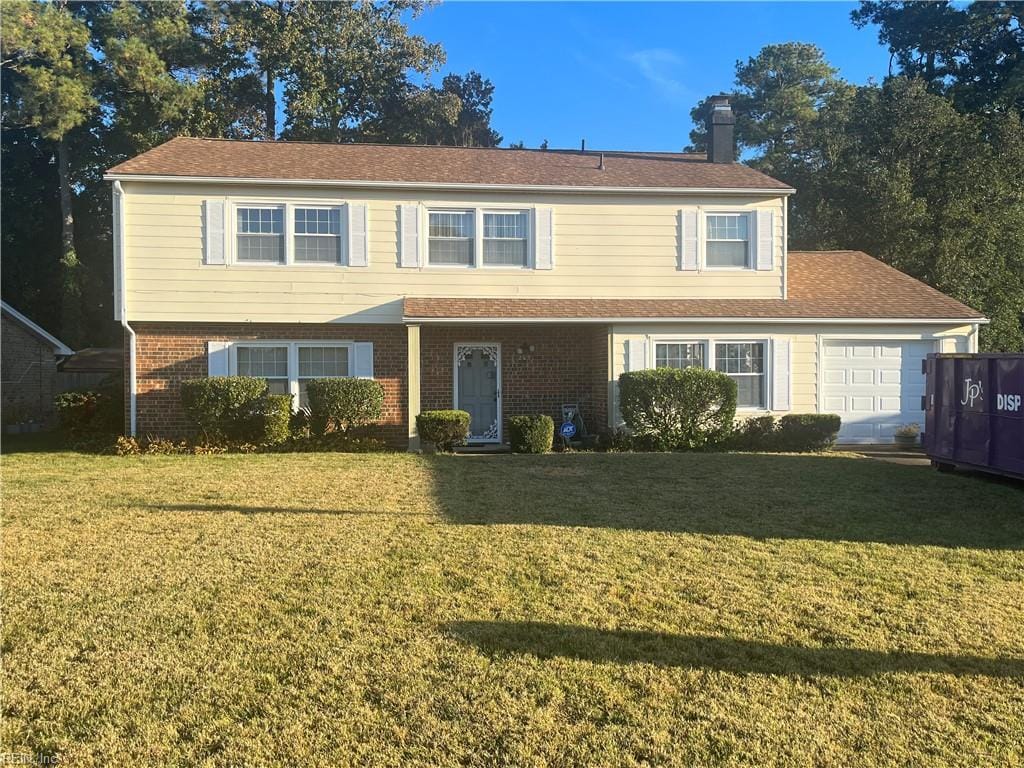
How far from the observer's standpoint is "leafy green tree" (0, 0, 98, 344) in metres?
24.1

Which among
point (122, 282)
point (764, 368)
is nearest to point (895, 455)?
point (764, 368)

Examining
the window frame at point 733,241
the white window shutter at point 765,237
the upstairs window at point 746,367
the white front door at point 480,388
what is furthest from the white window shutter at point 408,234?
the white window shutter at point 765,237

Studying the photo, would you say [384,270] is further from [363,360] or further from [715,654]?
[715,654]

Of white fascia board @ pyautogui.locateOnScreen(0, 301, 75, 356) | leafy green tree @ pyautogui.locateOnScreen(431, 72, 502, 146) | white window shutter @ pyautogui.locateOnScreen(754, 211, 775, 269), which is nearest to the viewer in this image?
white window shutter @ pyautogui.locateOnScreen(754, 211, 775, 269)

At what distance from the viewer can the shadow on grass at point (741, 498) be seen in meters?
7.37

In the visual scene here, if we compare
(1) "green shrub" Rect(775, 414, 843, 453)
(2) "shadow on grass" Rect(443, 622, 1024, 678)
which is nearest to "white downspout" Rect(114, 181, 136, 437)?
(2) "shadow on grass" Rect(443, 622, 1024, 678)

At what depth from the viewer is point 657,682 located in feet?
12.6

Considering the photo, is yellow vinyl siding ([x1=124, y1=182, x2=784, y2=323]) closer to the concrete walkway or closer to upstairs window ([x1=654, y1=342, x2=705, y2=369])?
upstairs window ([x1=654, y1=342, x2=705, y2=369])

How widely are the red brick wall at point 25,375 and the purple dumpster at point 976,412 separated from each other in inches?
833

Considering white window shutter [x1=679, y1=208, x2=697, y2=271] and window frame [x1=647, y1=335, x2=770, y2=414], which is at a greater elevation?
white window shutter [x1=679, y1=208, x2=697, y2=271]

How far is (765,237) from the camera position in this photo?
15109 millimetres

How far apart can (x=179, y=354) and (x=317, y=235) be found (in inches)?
137

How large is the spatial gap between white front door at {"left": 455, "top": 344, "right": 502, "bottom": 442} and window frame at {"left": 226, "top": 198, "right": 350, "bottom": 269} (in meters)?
3.09

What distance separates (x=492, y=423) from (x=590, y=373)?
90.7 inches
